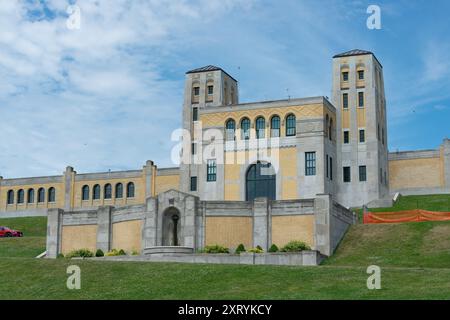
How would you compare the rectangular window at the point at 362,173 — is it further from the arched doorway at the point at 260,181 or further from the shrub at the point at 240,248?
the shrub at the point at 240,248

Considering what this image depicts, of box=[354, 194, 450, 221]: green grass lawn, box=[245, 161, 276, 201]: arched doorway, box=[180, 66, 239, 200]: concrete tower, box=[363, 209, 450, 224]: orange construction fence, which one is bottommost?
box=[363, 209, 450, 224]: orange construction fence

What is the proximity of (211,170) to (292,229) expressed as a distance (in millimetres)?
27612

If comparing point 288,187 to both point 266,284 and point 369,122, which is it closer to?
point 369,122

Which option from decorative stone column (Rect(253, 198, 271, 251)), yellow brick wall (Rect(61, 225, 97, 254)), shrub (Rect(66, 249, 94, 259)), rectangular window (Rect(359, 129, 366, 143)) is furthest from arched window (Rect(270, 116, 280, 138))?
shrub (Rect(66, 249, 94, 259))

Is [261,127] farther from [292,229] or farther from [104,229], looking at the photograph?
[292,229]

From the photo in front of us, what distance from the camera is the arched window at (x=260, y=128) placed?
265 ft

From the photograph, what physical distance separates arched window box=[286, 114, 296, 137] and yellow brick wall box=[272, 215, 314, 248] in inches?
965

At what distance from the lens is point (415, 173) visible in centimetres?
9088

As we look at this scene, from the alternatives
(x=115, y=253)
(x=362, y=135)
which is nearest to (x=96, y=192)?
(x=362, y=135)

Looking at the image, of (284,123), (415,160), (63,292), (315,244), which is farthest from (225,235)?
(415,160)

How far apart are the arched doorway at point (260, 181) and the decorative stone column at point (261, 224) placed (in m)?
23.2

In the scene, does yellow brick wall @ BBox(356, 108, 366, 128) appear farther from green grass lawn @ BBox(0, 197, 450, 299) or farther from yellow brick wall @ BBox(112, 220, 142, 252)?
green grass lawn @ BBox(0, 197, 450, 299)

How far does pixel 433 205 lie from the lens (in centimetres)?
7994

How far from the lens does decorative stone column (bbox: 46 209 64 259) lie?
202 ft
